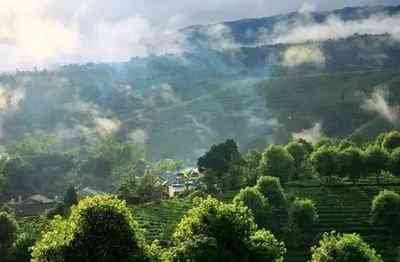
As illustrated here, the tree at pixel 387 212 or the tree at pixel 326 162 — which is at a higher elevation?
the tree at pixel 326 162

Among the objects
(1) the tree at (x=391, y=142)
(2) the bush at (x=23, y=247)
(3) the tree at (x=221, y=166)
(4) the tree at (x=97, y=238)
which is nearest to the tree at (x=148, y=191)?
(3) the tree at (x=221, y=166)

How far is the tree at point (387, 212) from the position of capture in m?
88.9

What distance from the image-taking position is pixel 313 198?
113 metres

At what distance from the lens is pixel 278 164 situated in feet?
422

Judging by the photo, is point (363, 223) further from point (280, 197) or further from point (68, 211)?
point (68, 211)

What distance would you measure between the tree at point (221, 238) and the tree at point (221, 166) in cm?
8815

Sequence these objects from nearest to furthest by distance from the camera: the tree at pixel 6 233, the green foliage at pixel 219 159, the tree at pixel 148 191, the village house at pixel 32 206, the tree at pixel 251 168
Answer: the tree at pixel 6 233
the tree at pixel 251 168
the green foliage at pixel 219 159
the tree at pixel 148 191
the village house at pixel 32 206

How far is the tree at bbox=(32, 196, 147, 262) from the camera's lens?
41406 millimetres

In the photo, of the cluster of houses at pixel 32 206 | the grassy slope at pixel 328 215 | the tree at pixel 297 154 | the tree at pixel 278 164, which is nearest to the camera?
the grassy slope at pixel 328 215

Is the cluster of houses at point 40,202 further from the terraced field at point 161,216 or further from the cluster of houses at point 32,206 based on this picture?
the terraced field at point 161,216

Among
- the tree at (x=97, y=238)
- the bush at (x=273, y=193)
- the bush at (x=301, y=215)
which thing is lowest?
the tree at (x=97, y=238)

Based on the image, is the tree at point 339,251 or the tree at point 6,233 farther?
the tree at point 6,233

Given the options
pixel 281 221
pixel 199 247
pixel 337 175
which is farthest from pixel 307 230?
pixel 199 247

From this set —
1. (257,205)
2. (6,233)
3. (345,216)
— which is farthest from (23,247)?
(345,216)
